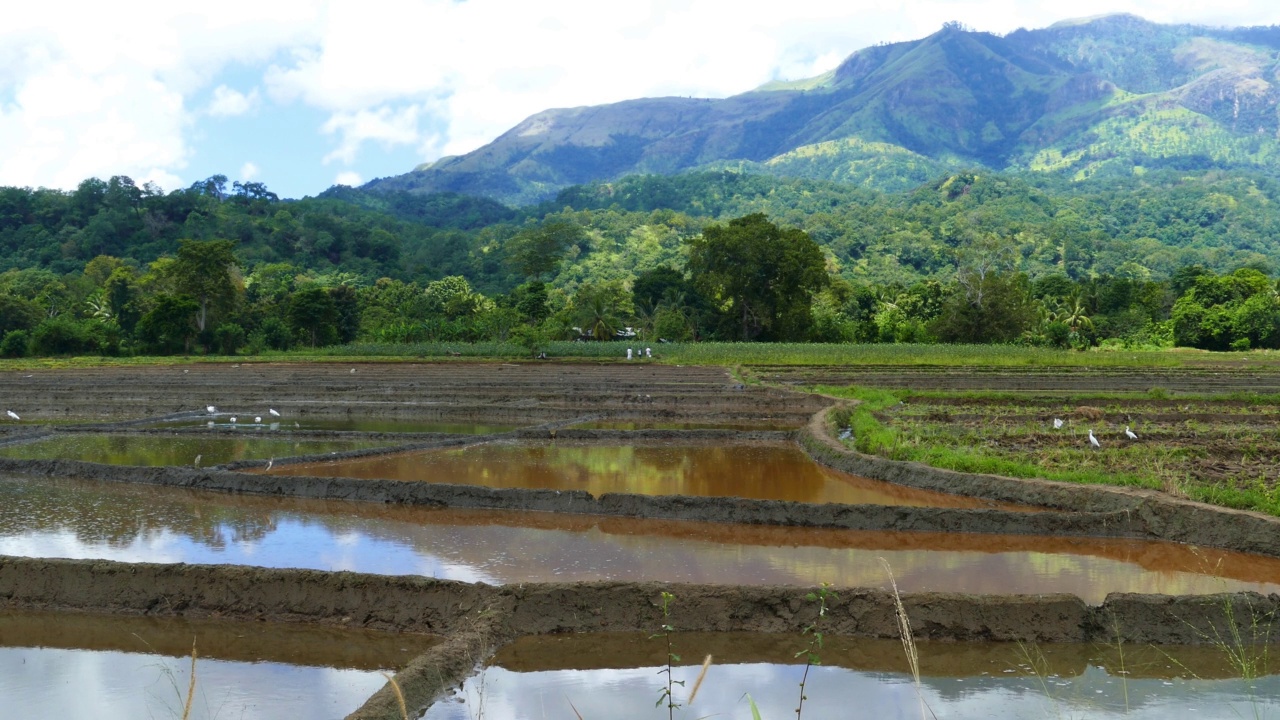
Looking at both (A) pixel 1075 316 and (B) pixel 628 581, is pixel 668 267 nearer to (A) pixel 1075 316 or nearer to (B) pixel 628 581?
A: (A) pixel 1075 316

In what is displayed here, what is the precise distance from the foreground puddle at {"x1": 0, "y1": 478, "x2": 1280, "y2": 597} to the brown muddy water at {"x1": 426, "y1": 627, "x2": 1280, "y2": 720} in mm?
1527

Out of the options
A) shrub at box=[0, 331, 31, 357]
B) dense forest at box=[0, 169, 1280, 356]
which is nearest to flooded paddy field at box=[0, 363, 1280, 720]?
dense forest at box=[0, 169, 1280, 356]

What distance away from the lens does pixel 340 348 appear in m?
60.1

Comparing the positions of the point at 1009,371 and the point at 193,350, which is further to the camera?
the point at 193,350

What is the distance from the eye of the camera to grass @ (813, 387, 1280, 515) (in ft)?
45.3

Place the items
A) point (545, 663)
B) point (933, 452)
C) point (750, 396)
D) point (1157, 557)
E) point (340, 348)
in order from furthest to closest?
1. point (340, 348)
2. point (750, 396)
3. point (933, 452)
4. point (1157, 557)
5. point (545, 663)

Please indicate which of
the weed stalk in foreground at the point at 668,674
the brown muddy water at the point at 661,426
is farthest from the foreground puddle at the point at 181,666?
the brown muddy water at the point at 661,426

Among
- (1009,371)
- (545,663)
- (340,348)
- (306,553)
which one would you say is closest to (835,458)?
(306,553)

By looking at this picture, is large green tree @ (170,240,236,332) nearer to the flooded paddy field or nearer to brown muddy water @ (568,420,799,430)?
brown muddy water @ (568,420,799,430)

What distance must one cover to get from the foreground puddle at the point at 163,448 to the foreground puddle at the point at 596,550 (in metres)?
5.10

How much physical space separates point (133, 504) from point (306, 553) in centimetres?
500

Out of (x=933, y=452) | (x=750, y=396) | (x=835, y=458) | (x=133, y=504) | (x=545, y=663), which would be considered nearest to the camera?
(x=545, y=663)

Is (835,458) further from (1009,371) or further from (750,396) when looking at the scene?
(1009,371)

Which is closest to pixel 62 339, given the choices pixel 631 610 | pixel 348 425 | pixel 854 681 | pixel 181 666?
pixel 348 425
